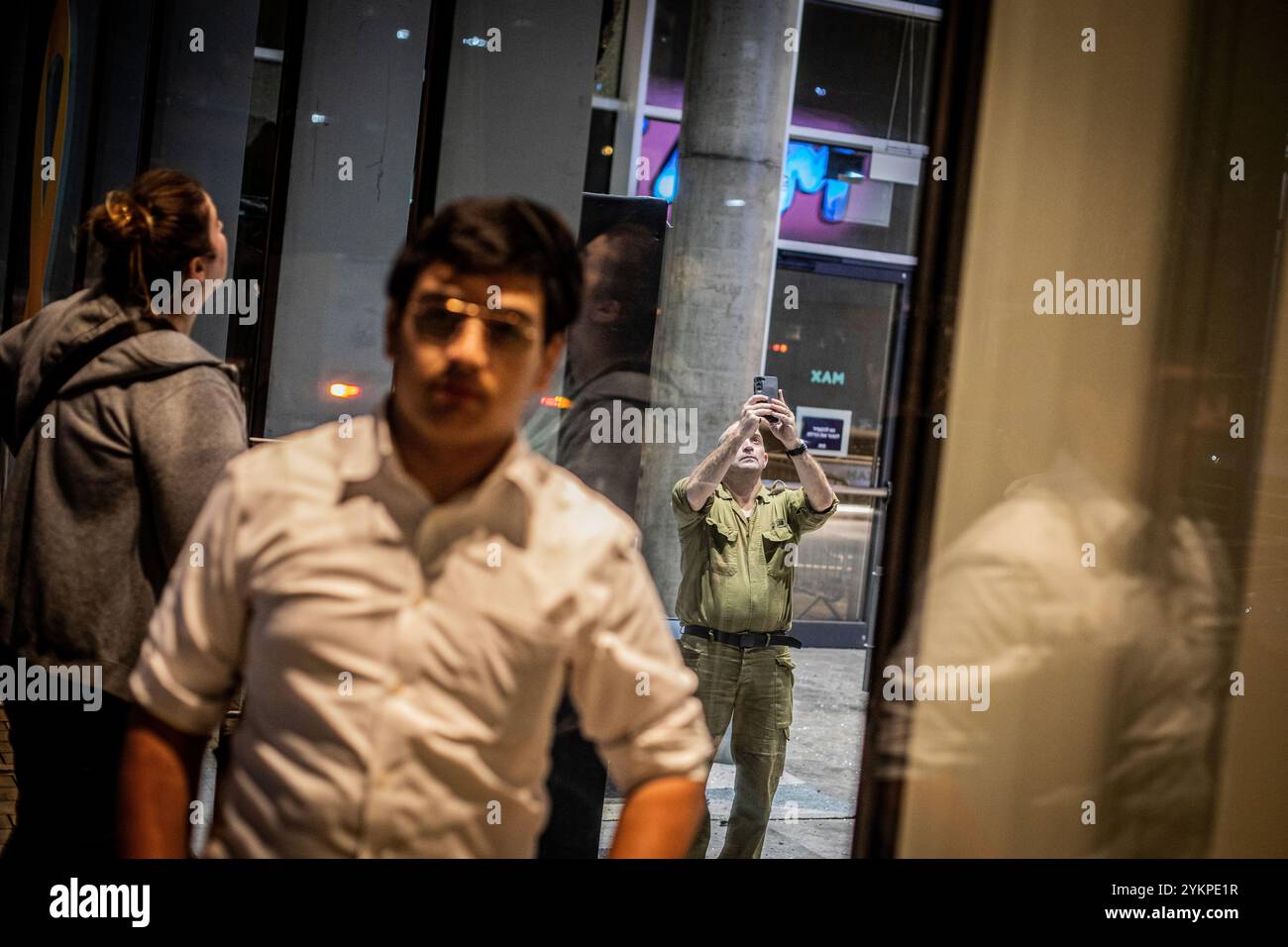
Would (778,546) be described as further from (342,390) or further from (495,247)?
(495,247)

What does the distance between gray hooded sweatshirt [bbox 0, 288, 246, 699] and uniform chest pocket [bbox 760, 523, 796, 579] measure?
5.20ft

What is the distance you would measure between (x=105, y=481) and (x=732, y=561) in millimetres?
1659

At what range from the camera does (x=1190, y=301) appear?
274 cm

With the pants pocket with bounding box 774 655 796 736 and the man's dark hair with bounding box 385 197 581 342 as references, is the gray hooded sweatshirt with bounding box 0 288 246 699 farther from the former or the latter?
the pants pocket with bounding box 774 655 796 736

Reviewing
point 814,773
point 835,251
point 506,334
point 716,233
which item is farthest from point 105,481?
point 835,251

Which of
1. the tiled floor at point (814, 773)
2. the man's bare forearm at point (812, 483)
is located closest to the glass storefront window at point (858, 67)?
the tiled floor at point (814, 773)

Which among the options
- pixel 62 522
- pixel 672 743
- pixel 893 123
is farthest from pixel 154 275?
pixel 893 123

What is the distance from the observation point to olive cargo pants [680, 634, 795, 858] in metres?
3.12

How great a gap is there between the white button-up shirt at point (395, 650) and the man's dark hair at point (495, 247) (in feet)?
0.69

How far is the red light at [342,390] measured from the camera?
2.69 m

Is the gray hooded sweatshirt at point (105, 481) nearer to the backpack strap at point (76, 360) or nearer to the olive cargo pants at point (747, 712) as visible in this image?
the backpack strap at point (76, 360)

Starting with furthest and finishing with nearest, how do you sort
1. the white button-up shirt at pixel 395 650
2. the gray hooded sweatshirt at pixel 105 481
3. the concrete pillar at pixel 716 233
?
the concrete pillar at pixel 716 233 → the gray hooded sweatshirt at pixel 105 481 → the white button-up shirt at pixel 395 650

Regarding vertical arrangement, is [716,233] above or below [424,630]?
above

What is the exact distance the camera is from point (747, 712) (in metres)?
3.15
